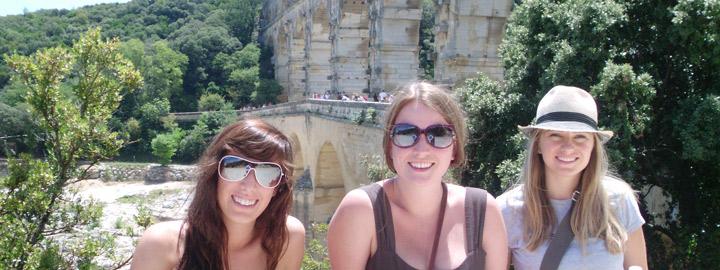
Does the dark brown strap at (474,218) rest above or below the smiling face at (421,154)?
below

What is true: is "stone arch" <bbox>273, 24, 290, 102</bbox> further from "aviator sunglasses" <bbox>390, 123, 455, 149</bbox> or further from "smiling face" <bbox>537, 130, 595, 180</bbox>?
"aviator sunglasses" <bbox>390, 123, 455, 149</bbox>

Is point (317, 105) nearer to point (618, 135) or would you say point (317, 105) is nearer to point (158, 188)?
point (618, 135)

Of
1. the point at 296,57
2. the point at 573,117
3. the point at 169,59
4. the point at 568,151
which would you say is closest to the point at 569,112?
the point at 573,117

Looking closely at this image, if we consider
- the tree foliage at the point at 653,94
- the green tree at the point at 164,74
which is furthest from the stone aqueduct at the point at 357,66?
the green tree at the point at 164,74

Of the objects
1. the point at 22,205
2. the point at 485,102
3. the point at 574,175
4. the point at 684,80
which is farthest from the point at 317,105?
the point at 574,175

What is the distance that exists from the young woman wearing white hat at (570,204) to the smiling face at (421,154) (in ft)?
2.32

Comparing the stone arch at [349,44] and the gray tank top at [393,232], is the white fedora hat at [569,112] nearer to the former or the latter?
the gray tank top at [393,232]

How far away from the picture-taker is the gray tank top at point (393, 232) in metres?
2.59

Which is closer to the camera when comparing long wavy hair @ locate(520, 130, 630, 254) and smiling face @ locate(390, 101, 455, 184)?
smiling face @ locate(390, 101, 455, 184)

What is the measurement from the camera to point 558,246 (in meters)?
3.04

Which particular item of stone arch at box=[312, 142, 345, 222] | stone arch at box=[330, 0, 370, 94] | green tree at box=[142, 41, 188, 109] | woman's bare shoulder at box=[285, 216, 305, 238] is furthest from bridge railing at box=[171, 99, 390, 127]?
green tree at box=[142, 41, 188, 109]

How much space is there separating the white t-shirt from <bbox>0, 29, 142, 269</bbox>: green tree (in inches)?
147

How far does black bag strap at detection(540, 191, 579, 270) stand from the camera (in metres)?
3.00

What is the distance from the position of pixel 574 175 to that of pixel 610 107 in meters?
4.45
